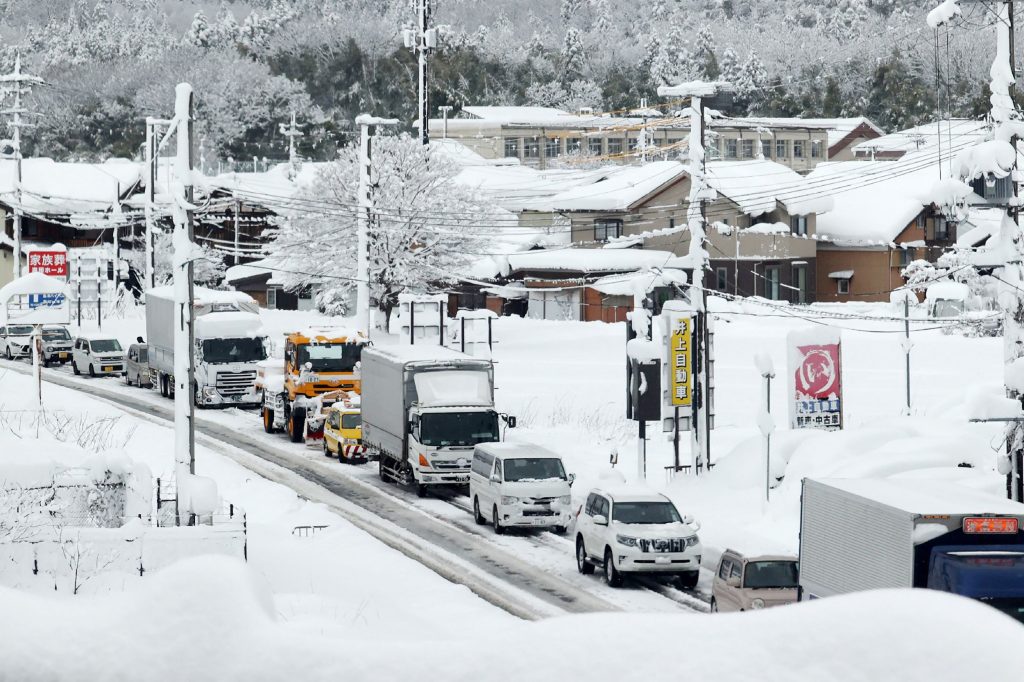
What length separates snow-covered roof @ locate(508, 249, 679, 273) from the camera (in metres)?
74.1

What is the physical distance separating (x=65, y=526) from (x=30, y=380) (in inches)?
1232

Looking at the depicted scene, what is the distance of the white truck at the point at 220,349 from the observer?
46.5 metres

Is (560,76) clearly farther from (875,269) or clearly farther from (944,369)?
(944,369)

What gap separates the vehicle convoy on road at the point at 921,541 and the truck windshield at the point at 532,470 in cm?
1056

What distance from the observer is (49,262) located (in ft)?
216

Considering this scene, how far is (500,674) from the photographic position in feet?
13.8

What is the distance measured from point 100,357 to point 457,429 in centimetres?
2883

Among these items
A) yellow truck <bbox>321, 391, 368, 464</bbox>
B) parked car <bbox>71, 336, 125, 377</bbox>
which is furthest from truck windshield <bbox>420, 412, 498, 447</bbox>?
parked car <bbox>71, 336, 125, 377</bbox>

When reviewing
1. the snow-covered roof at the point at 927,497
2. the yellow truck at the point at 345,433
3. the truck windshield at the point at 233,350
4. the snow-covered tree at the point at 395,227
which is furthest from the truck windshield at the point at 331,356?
the snow-covered roof at the point at 927,497

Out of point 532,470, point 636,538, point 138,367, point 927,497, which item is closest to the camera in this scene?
point 927,497

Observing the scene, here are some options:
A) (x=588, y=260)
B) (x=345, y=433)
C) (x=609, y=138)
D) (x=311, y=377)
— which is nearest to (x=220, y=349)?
(x=311, y=377)

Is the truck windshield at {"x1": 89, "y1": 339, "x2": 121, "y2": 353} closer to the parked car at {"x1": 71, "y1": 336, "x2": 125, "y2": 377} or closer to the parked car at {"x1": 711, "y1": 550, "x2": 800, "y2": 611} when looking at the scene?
the parked car at {"x1": 71, "y1": 336, "x2": 125, "y2": 377}

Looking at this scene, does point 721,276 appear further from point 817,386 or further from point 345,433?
point 817,386

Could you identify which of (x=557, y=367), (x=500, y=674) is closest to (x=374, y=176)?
(x=557, y=367)
